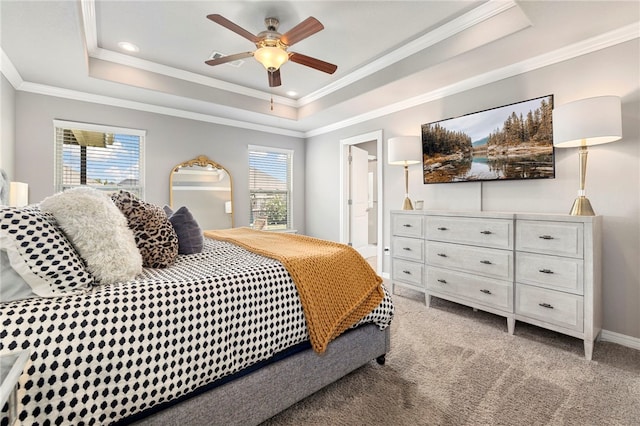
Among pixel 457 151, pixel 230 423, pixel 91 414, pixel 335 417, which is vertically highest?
pixel 457 151

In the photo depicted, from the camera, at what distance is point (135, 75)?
11.0ft

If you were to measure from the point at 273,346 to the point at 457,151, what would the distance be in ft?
9.50

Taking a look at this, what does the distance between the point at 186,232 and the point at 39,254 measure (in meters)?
0.88

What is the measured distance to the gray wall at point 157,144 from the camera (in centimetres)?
333

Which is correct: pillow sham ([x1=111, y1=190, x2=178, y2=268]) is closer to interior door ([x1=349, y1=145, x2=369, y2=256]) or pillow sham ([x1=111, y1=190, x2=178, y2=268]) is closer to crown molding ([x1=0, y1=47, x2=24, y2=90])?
crown molding ([x1=0, y1=47, x2=24, y2=90])

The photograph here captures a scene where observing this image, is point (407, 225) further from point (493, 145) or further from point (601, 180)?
point (601, 180)

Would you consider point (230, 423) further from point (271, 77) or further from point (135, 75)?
point (135, 75)

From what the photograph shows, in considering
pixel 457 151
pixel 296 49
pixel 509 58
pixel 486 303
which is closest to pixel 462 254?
pixel 486 303

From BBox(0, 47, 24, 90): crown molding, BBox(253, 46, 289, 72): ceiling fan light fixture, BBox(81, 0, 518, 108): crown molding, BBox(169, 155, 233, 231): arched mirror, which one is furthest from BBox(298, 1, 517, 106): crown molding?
BBox(0, 47, 24, 90): crown molding

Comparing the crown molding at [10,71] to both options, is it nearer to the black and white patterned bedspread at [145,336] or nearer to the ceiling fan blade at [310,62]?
the ceiling fan blade at [310,62]

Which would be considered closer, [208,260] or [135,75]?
[208,260]

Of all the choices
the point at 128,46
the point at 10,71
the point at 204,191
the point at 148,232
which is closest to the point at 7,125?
the point at 10,71

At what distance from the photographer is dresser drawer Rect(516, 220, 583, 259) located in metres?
2.12

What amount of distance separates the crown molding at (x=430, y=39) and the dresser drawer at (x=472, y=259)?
1953 mm
